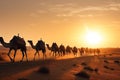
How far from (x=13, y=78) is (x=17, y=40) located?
56.7 ft

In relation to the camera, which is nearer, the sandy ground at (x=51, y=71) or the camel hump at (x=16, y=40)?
the sandy ground at (x=51, y=71)

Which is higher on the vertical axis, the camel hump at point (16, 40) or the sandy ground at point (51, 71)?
the camel hump at point (16, 40)

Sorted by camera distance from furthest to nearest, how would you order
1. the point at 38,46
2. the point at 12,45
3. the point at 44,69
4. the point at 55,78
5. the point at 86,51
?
the point at 86,51 < the point at 38,46 < the point at 12,45 < the point at 44,69 < the point at 55,78

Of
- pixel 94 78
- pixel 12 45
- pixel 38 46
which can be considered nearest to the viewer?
pixel 94 78

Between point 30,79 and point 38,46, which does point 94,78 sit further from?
point 38,46

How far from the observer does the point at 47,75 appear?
23312mm

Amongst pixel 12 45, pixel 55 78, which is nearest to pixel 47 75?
pixel 55 78

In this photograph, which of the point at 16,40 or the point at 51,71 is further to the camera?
the point at 16,40

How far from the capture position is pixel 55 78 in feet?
73.7

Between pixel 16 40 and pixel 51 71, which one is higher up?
pixel 16 40

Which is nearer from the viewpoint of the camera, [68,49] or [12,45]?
[12,45]

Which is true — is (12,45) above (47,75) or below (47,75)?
above

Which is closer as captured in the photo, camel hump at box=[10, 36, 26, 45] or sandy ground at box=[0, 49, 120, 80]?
sandy ground at box=[0, 49, 120, 80]

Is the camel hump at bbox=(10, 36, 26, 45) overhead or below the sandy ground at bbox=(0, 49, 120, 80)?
overhead
